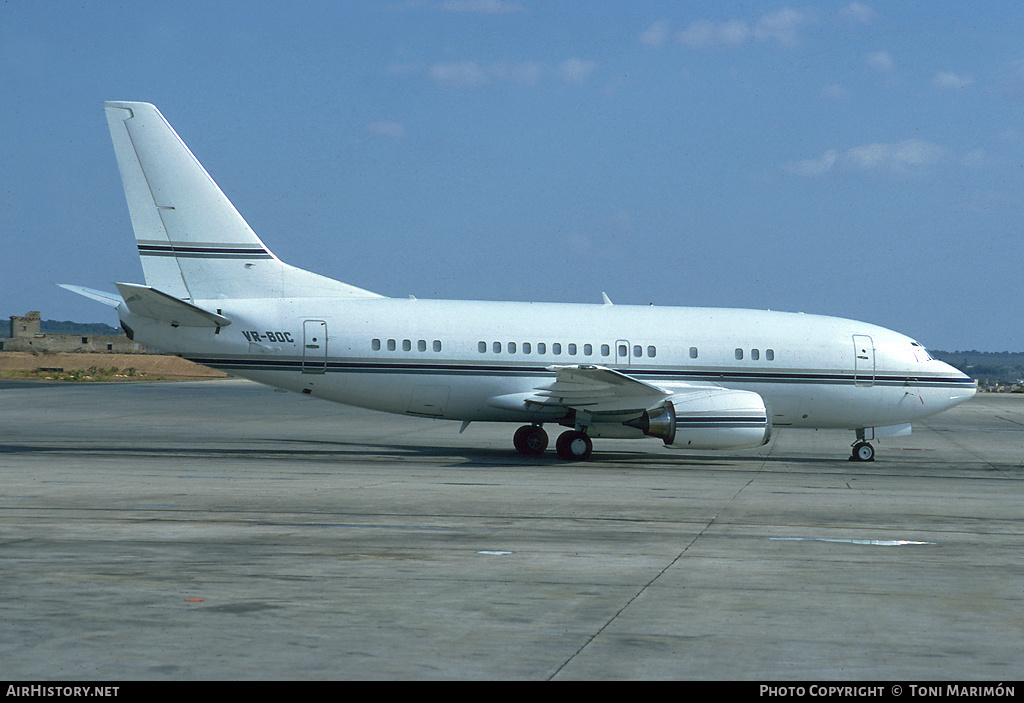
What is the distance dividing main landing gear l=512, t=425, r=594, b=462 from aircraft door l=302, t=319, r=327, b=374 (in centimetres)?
521

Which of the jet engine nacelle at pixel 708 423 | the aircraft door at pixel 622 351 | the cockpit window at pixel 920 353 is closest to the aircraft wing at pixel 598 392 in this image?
the jet engine nacelle at pixel 708 423

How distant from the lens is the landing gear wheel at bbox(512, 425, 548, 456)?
2494 cm

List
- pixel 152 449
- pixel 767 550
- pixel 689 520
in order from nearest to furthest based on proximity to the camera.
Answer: pixel 767 550
pixel 689 520
pixel 152 449

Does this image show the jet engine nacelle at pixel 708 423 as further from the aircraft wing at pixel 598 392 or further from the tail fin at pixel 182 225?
the tail fin at pixel 182 225

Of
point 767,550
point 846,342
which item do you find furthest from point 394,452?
point 767,550

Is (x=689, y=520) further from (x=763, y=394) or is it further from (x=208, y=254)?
(x=208, y=254)

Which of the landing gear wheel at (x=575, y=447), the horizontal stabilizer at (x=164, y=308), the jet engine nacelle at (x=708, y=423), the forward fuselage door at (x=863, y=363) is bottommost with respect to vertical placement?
the landing gear wheel at (x=575, y=447)

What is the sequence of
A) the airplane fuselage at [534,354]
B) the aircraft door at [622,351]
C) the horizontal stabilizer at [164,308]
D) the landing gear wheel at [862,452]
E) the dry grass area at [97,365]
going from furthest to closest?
1. the dry grass area at [97,365]
2. the landing gear wheel at [862,452]
3. the aircraft door at [622,351]
4. the airplane fuselage at [534,354]
5. the horizontal stabilizer at [164,308]

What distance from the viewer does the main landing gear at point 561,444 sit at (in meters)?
23.8

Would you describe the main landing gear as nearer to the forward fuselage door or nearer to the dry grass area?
the forward fuselage door

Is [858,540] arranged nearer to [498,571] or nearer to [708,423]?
[498,571]

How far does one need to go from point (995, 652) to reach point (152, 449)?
21.4 meters

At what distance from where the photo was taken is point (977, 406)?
59.3 meters

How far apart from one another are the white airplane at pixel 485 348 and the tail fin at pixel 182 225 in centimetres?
3
